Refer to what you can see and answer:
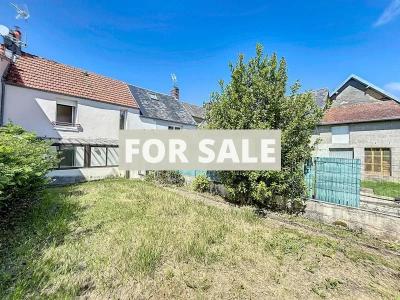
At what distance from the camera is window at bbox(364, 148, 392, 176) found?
17656mm

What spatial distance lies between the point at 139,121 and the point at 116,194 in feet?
35.9

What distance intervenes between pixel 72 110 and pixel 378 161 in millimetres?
23436

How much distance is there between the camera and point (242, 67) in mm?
9391

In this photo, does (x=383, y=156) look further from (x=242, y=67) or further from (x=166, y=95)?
(x=166, y=95)

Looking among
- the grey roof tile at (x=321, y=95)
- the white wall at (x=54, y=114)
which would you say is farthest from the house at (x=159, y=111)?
the grey roof tile at (x=321, y=95)

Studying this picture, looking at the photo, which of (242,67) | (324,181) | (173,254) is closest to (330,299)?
(173,254)

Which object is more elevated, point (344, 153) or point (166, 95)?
point (166, 95)

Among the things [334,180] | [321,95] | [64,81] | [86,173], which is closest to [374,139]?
[321,95]

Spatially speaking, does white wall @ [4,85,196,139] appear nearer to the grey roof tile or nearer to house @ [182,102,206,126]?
house @ [182,102,206,126]

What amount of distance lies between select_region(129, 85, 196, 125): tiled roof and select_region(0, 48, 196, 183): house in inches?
28.2

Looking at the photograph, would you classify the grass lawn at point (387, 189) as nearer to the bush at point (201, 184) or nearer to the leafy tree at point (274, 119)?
the leafy tree at point (274, 119)

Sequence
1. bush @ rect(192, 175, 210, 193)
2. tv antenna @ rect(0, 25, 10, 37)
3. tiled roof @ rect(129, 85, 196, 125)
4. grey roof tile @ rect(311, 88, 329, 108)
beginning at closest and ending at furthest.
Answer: bush @ rect(192, 175, 210, 193) → tv antenna @ rect(0, 25, 10, 37) → tiled roof @ rect(129, 85, 196, 125) → grey roof tile @ rect(311, 88, 329, 108)

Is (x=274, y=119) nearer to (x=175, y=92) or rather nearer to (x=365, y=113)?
(x=365, y=113)

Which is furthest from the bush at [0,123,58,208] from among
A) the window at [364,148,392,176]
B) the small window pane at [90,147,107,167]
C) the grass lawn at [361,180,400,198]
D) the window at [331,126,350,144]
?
the window at [364,148,392,176]
